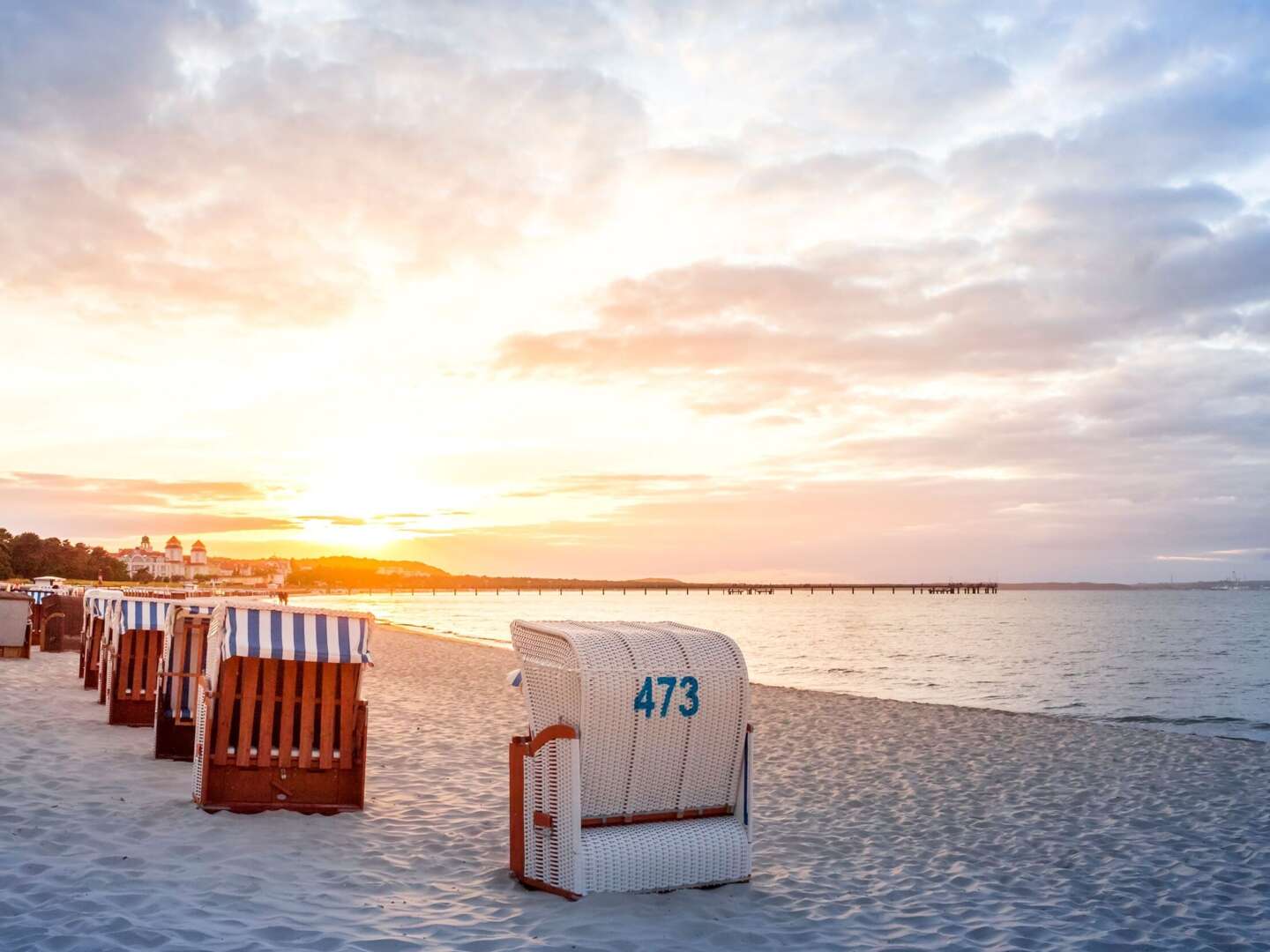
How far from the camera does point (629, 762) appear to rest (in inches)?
257

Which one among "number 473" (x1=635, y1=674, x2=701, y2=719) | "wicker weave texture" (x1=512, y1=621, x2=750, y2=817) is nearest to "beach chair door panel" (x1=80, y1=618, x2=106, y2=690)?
"wicker weave texture" (x1=512, y1=621, x2=750, y2=817)

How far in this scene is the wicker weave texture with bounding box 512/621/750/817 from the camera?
641 cm

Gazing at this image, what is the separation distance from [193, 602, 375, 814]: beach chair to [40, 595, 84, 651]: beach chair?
1834 centimetres

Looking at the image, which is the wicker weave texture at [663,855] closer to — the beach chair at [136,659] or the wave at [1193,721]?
the beach chair at [136,659]

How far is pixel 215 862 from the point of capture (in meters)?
6.93

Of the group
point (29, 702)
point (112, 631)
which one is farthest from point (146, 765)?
point (29, 702)

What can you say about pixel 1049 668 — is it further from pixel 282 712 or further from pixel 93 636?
pixel 282 712

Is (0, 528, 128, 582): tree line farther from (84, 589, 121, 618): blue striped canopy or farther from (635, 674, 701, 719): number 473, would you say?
(635, 674, 701, 719): number 473

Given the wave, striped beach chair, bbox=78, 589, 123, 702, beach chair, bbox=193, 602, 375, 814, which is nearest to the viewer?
beach chair, bbox=193, 602, 375, 814

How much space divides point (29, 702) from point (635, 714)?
12.3 meters

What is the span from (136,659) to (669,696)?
9.79m

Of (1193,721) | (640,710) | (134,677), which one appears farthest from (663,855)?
(1193,721)

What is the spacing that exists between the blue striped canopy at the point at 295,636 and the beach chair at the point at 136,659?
17.0 ft

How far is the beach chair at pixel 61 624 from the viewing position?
25781mm
